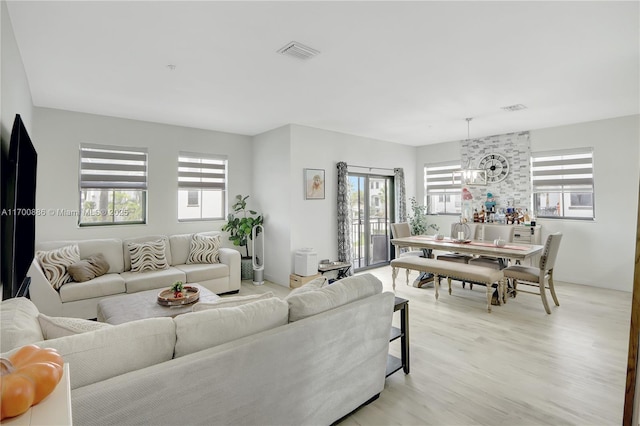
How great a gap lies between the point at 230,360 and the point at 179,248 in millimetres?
4005

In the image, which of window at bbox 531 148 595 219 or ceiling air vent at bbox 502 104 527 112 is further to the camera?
window at bbox 531 148 595 219

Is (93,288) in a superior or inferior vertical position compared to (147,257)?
inferior

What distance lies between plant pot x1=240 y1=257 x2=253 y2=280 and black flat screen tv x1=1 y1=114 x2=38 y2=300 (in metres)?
3.31

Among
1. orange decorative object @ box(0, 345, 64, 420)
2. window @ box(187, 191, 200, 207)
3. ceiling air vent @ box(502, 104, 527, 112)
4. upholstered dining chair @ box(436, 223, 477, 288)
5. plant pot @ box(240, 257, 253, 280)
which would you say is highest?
ceiling air vent @ box(502, 104, 527, 112)

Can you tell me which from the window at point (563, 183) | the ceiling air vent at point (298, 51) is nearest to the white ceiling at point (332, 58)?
the ceiling air vent at point (298, 51)

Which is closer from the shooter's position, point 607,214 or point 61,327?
point 61,327

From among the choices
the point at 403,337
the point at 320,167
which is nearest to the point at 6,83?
the point at 403,337

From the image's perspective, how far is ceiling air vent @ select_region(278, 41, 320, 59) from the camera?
2646mm

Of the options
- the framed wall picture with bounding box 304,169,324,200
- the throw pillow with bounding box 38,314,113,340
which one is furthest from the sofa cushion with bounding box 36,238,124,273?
the throw pillow with bounding box 38,314,113,340

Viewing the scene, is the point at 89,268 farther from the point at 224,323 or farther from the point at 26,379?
the point at 26,379

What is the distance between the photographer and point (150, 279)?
4.16 meters

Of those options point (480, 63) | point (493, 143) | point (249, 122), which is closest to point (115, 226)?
point (249, 122)

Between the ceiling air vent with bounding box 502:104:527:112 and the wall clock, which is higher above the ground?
the ceiling air vent with bounding box 502:104:527:112

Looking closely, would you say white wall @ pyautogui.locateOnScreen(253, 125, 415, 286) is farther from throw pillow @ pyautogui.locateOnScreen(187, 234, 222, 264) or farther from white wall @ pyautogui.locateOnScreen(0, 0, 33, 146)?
white wall @ pyautogui.locateOnScreen(0, 0, 33, 146)
